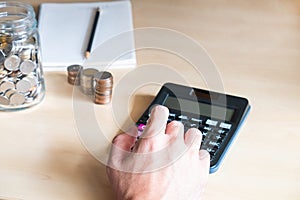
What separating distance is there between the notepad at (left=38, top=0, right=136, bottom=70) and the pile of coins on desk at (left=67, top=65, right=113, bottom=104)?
0.19 feet

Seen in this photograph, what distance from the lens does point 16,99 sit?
3.06 feet

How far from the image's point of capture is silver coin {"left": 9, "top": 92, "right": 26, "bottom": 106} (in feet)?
3.05

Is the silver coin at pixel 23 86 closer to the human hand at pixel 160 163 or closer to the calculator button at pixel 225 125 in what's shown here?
the human hand at pixel 160 163

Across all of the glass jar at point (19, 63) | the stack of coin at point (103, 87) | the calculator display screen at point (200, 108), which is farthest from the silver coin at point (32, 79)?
the calculator display screen at point (200, 108)

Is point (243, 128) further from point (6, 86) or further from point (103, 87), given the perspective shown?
point (6, 86)

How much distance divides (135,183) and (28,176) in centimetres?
17

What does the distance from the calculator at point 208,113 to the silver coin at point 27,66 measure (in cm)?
21

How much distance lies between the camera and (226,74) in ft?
3.44

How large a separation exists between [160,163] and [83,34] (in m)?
0.46

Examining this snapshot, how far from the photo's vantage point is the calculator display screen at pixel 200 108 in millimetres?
898

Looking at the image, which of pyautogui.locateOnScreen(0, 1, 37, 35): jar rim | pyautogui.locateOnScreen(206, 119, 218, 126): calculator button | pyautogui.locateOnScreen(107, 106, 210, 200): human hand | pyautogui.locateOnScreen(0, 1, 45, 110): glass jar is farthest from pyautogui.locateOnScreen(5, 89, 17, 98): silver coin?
pyautogui.locateOnScreen(206, 119, 218, 126): calculator button

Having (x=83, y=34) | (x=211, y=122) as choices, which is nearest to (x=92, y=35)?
(x=83, y=34)

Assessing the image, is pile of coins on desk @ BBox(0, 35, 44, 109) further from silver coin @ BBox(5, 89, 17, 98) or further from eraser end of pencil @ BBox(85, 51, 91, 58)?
eraser end of pencil @ BBox(85, 51, 91, 58)

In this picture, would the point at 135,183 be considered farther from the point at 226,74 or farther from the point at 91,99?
the point at 226,74
